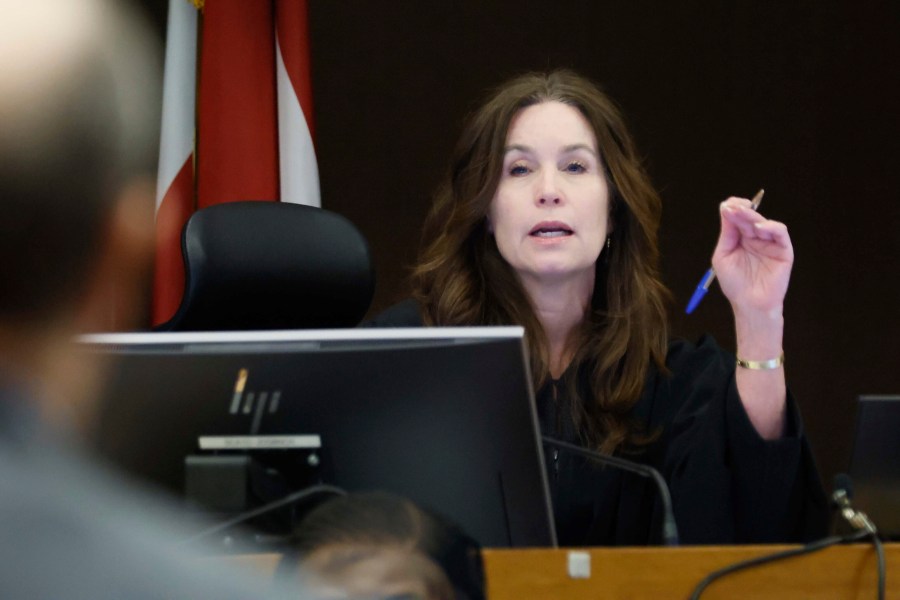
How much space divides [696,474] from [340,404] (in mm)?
699

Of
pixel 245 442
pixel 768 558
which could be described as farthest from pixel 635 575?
pixel 245 442

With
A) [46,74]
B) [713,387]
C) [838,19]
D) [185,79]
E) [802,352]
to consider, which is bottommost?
[802,352]

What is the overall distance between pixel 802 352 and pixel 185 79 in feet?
7.08

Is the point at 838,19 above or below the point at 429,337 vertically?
above

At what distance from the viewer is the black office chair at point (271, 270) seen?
174 cm

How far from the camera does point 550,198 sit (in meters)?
1.83

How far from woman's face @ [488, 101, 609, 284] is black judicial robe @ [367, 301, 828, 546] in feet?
0.67

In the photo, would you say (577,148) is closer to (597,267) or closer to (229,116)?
(597,267)

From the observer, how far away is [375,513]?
0.67 m

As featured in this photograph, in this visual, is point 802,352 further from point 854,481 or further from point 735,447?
point 854,481

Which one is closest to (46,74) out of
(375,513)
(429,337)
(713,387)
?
(375,513)

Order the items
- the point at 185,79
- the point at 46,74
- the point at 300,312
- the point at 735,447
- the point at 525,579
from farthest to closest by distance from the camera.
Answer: the point at 185,79, the point at 300,312, the point at 735,447, the point at 525,579, the point at 46,74

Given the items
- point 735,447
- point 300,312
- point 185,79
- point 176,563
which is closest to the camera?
point 176,563

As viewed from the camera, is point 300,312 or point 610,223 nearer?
point 300,312
